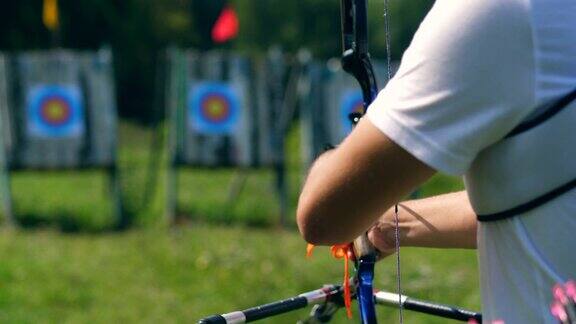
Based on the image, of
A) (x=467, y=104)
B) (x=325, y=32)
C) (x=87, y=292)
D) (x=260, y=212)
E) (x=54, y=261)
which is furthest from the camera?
(x=325, y=32)

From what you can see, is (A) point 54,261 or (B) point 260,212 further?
(B) point 260,212

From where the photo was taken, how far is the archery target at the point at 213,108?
6.95 metres

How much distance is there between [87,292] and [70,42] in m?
15.4

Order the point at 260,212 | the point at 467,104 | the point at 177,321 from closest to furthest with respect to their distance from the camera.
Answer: the point at 467,104 → the point at 177,321 → the point at 260,212

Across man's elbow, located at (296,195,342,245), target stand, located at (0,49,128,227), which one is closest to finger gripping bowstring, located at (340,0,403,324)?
man's elbow, located at (296,195,342,245)

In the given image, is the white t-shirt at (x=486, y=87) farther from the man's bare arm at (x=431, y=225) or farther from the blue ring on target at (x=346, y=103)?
the blue ring on target at (x=346, y=103)

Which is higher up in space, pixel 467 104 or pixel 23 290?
pixel 467 104

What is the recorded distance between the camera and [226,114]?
7.01 m

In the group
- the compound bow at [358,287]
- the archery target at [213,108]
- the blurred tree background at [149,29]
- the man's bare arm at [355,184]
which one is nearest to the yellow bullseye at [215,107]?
the archery target at [213,108]

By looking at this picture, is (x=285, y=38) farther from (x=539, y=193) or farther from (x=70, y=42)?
(x=539, y=193)

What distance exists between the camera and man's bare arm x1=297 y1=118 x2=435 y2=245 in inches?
39.0

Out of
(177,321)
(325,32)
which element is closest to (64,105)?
(177,321)

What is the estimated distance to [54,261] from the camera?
17.6 ft

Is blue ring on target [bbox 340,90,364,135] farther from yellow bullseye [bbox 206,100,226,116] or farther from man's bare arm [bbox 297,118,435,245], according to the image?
man's bare arm [bbox 297,118,435,245]
